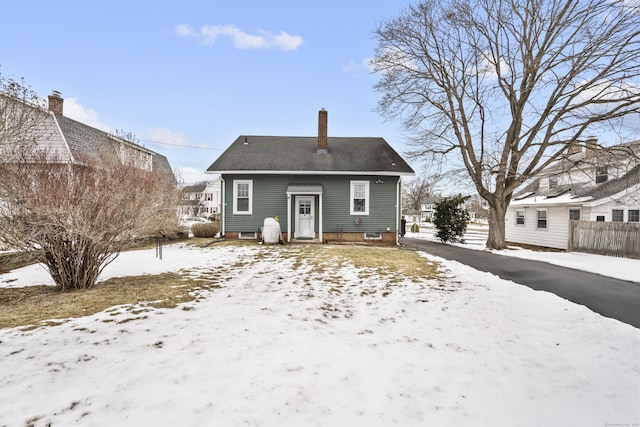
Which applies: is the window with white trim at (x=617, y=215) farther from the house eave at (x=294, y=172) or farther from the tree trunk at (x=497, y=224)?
the house eave at (x=294, y=172)

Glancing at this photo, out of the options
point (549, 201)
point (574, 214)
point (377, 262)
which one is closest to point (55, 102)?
point (377, 262)

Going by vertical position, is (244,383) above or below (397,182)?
below

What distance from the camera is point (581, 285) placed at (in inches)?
275

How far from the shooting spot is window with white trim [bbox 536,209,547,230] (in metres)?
17.0

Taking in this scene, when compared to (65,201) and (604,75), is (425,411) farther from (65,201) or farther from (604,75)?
(604,75)

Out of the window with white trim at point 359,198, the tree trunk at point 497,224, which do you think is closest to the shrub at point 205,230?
the window with white trim at point 359,198

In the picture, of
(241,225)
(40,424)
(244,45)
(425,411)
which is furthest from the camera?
(244,45)

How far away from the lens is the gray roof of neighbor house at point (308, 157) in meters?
14.3

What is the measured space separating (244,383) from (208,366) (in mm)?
494

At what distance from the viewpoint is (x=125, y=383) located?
253 centimetres

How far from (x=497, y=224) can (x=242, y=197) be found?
13.1 meters

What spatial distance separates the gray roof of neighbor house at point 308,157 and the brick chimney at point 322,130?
0.20 m

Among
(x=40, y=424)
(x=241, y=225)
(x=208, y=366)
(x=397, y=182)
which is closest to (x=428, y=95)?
(x=397, y=182)

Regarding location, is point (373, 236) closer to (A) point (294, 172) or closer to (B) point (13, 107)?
(A) point (294, 172)
